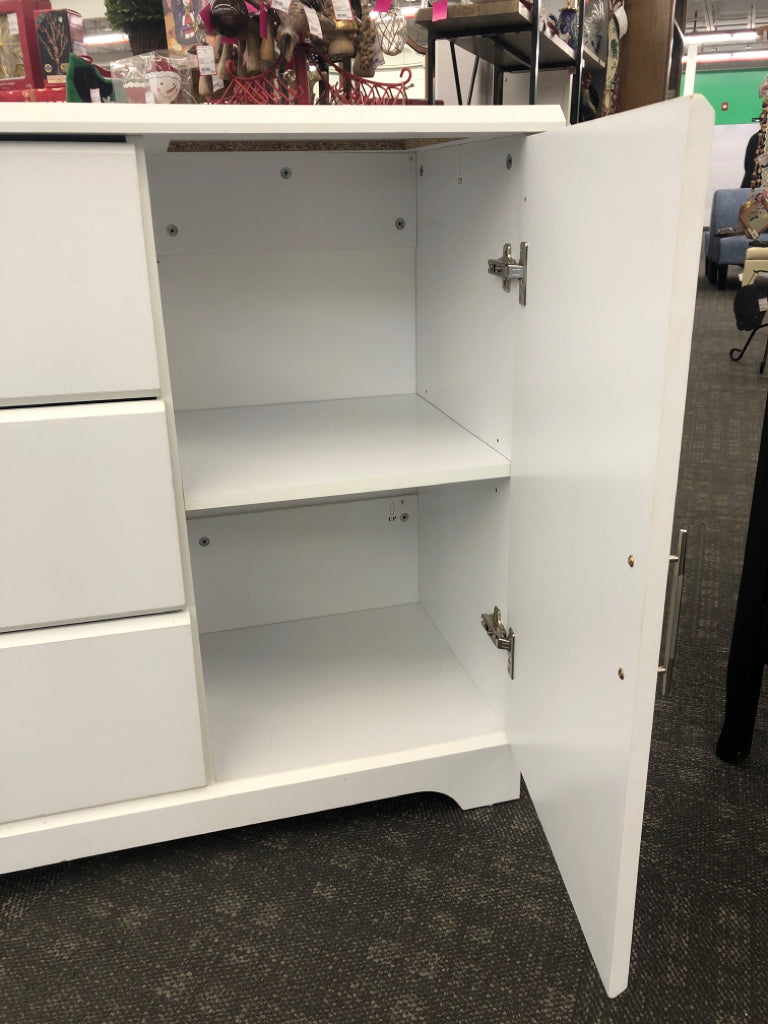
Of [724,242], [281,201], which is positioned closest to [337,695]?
[281,201]

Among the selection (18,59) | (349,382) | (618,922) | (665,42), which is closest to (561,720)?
(618,922)

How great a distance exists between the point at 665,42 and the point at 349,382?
3.26 ft

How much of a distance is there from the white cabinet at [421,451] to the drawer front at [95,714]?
0.9 inches

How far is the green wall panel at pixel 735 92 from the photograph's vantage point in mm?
10125

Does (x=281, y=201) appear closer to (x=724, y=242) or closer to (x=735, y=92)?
(x=724, y=242)

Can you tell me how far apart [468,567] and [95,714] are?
56 cm

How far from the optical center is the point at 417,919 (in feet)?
3.18

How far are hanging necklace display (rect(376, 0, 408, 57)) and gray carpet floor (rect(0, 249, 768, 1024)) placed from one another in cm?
102

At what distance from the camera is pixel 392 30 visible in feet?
3.40

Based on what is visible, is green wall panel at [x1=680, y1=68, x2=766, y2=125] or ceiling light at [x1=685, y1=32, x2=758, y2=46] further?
ceiling light at [x1=685, y1=32, x2=758, y2=46]

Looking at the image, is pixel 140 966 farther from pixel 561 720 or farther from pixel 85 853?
pixel 561 720

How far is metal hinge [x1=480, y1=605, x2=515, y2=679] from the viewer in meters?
1.05

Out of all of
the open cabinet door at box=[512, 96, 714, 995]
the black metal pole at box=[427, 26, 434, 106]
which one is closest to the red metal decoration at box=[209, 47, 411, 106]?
the black metal pole at box=[427, 26, 434, 106]

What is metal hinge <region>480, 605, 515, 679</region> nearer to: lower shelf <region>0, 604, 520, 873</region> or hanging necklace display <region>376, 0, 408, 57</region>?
lower shelf <region>0, 604, 520, 873</region>
